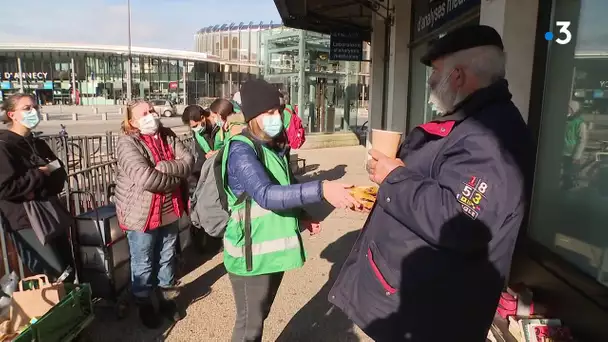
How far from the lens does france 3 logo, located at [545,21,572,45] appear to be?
9.91 ft

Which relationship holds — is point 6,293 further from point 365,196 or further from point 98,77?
point 98,77

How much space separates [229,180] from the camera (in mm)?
2365

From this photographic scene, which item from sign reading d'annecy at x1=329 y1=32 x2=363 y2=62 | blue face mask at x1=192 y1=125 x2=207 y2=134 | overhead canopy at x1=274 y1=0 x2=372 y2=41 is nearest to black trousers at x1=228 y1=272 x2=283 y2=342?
blue face mask at x1=192 y1=125 x2=207 y2=134

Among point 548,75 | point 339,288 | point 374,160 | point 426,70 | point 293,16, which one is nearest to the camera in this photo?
point 374,160

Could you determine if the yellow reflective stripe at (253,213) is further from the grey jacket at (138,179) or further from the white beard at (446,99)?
the grey jacket at (138,179)

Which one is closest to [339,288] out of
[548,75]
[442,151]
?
[442,151]

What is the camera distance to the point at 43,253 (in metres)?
3.42

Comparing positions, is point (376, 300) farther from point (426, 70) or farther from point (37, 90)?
point (37, 90)

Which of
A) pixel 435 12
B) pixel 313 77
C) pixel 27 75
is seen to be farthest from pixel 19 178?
pixel 27 75

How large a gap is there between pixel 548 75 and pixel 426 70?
339 centimetres

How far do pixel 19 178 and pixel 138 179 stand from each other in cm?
83

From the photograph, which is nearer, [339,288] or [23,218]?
[339,288]

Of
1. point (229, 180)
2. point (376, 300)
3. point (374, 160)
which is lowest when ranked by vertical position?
point (376, 300)

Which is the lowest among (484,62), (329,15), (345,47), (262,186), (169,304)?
(169,304)
